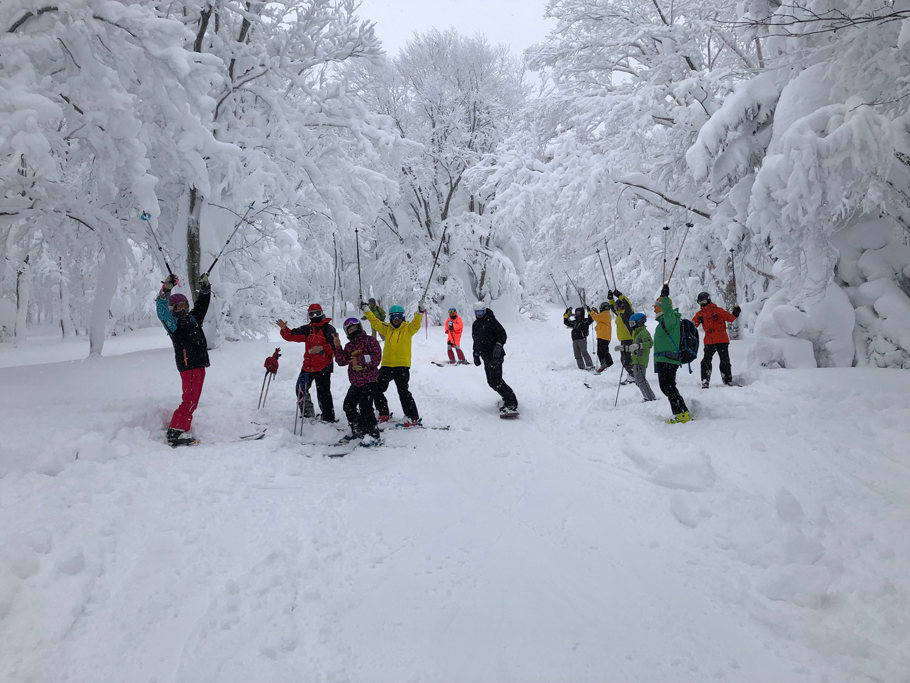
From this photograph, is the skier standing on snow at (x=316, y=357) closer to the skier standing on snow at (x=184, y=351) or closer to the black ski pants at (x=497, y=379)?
the skier standing on snow at (x=184, y=351)

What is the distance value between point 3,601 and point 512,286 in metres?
19.4

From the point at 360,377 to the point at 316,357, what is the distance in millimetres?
917

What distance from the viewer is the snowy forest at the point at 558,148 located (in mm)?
4926

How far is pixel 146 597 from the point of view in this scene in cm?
293

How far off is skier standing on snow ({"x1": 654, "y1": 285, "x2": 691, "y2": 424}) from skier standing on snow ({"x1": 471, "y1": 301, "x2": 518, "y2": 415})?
2265mm

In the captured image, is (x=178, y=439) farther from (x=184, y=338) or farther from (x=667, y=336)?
(x=667, y=336)

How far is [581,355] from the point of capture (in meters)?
11.8

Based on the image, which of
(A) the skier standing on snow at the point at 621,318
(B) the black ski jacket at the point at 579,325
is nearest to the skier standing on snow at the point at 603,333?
(B) the black ski jacket at the point at 579,325

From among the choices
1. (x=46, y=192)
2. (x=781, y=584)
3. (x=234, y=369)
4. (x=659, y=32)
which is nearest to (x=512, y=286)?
(x=659, y=32)

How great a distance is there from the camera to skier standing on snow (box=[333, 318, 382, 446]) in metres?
6.37

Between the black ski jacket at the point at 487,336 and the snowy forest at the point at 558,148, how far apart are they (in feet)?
10.8

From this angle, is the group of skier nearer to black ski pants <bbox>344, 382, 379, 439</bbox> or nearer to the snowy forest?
black ski pants <bbox>344, 382, 379, 439</bbox>

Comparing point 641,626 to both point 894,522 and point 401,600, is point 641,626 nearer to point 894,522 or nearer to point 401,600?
point 401,600

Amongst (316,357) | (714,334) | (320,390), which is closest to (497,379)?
(320,390)
